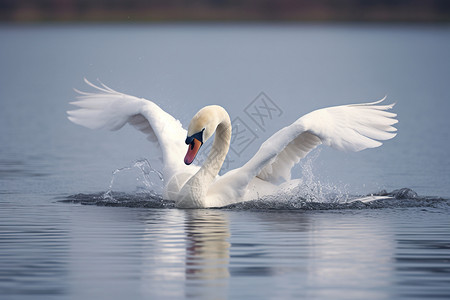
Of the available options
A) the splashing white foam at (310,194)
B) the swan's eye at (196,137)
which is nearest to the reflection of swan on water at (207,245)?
the swan's eye at (196,137)

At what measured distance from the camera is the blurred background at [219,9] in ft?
374

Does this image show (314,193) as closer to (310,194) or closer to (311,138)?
(310,194)

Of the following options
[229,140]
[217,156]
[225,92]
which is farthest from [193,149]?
[225,92]

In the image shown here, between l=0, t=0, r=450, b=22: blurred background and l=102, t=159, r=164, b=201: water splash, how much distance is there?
312ft

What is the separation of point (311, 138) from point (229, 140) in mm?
1116

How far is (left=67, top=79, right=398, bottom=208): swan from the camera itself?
1437cm

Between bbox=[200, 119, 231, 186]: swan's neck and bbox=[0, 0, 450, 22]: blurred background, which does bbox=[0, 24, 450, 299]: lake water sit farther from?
bbox=[0, 0, 450, 22]: blurred background

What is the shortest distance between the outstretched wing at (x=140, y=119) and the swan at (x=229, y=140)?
0.05 feet

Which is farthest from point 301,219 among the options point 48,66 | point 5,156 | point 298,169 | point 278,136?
point 48,66

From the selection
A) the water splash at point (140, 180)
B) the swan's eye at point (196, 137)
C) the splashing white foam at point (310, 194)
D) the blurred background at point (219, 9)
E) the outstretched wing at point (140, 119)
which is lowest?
the splashing white foam at point (310, 194)

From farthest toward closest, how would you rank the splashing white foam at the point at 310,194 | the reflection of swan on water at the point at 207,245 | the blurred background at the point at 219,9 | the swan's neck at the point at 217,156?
the blurred background at the point at 219,9, the splashing white foam at the point at 310,194, the swan's neck at the point at 217,156, the reflection of swan on water at the point at 207,245

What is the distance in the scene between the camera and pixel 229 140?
603 inches

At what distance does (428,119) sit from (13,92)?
16.9 m

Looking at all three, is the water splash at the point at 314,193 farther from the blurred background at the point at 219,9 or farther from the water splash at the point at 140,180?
the blurred background at the point at 219,9
